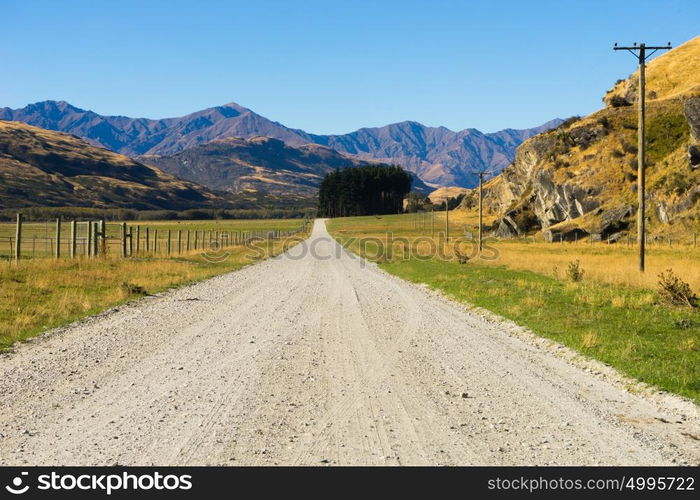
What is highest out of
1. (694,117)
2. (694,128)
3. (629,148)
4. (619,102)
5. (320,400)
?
(619,102)

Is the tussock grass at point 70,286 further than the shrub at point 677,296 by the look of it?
No

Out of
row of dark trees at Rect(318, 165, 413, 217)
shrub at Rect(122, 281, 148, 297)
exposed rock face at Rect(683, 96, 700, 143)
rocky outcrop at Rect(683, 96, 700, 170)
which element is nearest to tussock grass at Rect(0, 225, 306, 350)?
shrub at Rect(122, 281, 148, 297)

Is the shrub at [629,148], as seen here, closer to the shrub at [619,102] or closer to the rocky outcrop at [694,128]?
the rocky outcrop at [694,128]

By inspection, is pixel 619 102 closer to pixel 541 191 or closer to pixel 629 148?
pixel 541 191

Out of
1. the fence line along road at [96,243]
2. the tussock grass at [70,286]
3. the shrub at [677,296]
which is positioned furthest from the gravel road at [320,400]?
the fence line along road at [96,243]

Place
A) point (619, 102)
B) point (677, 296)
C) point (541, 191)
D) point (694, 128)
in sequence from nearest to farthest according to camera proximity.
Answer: point (677, 296), point (694, 128), point (541, 191), point (619, 102)

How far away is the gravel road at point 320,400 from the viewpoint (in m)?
6.76

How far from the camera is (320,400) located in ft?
29.4

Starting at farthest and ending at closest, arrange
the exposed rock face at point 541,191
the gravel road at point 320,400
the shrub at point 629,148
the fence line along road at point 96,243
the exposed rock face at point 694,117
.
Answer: the exposed rock face at point 541,191 < the shrub at point 629,148 < the exposed rock face at point 694,117 < the fence line along road at point 96,243 < the gravel road at point 320,400

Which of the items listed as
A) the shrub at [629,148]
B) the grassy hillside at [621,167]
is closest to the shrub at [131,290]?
the grassy hillside at [621,167]

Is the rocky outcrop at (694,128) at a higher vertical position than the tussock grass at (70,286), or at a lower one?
higher

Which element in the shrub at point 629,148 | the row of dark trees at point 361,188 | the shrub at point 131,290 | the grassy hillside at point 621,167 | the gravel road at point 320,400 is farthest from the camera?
the row of dark trees at point 361,188

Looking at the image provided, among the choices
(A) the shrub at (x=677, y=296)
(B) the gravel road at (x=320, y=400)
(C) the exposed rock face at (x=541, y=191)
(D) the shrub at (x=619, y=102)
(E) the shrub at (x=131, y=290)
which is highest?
(D) the shrub at (x=619, y=102)

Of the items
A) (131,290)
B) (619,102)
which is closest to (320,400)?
(131,290)
